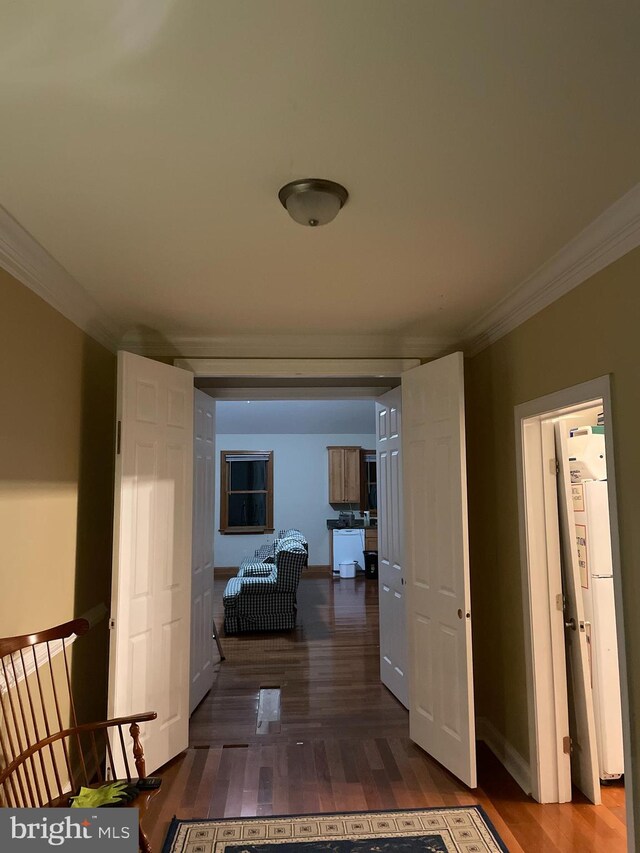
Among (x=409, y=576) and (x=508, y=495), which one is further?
(x=409, y=576)

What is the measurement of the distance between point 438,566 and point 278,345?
1698 millimetres

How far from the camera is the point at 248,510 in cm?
966

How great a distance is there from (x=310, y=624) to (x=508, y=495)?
12.8ft

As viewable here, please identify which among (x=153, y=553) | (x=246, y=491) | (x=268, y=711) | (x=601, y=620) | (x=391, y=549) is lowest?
(x=268, y=711)

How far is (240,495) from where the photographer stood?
31.7ft

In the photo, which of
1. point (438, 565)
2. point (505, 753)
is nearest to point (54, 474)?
point (438, 565)

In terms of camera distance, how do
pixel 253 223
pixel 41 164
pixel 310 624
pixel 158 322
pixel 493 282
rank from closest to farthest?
1. pixel 41 164
2. pixel 253 223
3. pixel 493 282
4. pixel 158 322
5. pixel 310 624

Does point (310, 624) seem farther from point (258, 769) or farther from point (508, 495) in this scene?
point (508, 495)

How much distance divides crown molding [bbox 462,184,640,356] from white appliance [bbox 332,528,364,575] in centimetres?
646

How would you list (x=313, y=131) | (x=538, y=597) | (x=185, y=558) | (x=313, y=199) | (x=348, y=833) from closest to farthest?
(x=313, y=131), (x=313, y=199), (x=348, y=833), (x=538, y=597), (x=185, y=558)

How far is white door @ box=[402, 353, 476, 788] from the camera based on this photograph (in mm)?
2910

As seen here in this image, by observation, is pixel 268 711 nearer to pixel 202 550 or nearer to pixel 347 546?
pixel 202 550

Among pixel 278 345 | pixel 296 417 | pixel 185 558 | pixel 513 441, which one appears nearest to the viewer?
pixel 513 441

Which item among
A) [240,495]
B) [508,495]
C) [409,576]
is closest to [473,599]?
[409,576]
